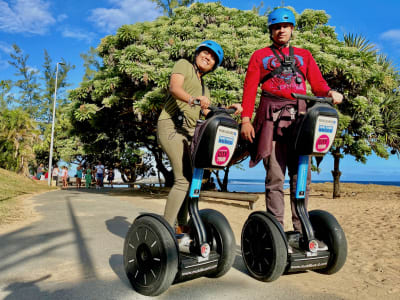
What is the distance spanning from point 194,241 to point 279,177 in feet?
2.88

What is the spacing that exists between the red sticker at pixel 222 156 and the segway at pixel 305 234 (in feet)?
1.70

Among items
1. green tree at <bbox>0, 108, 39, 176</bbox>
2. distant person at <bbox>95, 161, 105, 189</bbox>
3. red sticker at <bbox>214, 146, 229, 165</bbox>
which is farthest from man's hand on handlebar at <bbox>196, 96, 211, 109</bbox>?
green tree at <bbox>0, 108, 39, 176</bbox>

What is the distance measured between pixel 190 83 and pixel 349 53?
10.4m

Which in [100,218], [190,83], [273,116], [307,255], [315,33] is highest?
[315,33]

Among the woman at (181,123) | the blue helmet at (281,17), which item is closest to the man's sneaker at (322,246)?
the woman at (181,123)

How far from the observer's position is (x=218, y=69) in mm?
10453

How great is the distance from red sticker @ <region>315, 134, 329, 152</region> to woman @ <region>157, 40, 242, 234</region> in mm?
685

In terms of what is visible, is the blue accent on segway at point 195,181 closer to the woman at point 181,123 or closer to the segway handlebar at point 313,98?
the woman at point 181,123

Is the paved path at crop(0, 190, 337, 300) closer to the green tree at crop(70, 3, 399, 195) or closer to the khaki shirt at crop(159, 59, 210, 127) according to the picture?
the khaki shirt at crop(159, 59, 210, 127)

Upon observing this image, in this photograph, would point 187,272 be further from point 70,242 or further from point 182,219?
point 70,242

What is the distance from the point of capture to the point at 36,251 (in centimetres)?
350

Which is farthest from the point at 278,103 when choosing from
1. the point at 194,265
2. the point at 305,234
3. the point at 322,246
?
the point at 194,265

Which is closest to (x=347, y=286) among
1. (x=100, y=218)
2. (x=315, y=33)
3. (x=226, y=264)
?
(x=226, y=264)

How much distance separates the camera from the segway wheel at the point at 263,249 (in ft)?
7.47
